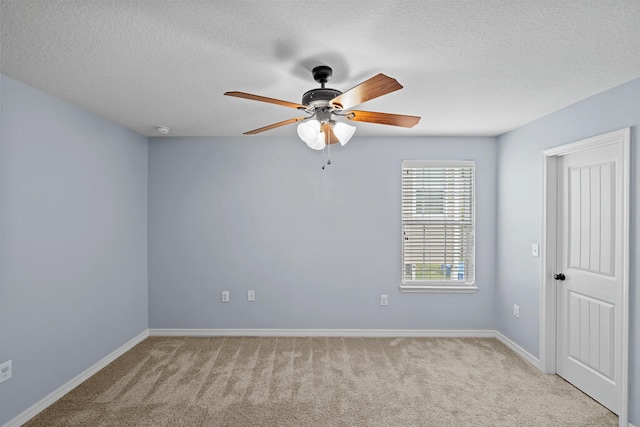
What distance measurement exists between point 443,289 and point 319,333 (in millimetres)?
1581

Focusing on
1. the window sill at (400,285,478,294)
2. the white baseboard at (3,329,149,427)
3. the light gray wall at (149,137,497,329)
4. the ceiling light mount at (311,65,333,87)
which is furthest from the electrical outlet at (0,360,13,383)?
the window sill at (400,285,478,294)

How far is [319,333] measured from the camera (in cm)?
402

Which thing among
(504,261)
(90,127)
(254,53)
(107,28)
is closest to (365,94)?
(254,53)

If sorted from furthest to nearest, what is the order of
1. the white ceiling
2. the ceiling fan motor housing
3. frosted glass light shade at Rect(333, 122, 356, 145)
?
1. frosted glass light shade at Rect(333, 122, 356, 145)
2. the ceiling fan motor housing
3. the white ceiling

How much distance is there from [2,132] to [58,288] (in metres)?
1.23

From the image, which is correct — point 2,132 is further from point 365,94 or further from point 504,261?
point 504,261

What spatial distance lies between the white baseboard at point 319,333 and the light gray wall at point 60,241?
23.1 inches

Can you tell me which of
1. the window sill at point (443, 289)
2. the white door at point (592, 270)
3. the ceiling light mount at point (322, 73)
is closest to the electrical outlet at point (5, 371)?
the ceiling light mount at point (322, 73)

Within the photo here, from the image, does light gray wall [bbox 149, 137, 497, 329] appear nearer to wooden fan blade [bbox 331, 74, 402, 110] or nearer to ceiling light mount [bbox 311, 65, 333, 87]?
ceiling light mount [bbox 311, 65, 333, 87]

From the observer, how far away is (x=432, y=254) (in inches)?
160

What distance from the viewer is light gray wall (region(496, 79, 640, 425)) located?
2.26 metres

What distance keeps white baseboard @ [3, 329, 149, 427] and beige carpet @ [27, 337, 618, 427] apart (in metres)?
0.06

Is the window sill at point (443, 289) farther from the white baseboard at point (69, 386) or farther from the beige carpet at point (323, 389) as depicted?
the white baseboard at point (69, 386)

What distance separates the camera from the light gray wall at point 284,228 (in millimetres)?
4035
